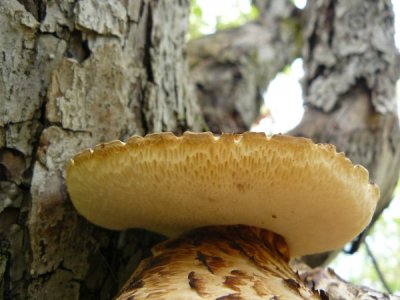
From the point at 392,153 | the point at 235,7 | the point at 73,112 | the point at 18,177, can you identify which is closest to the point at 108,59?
the point at 73,112

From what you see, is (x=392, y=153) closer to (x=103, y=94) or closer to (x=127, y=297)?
(x=103, y=94)

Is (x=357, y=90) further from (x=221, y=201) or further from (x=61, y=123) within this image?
(x=61, y=123)

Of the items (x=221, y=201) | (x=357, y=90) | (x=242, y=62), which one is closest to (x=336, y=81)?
(x=357, y=90)

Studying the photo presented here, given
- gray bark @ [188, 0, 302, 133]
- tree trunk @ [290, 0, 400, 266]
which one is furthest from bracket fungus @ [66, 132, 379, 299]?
gray bark @ [188, 0, 302, 133]

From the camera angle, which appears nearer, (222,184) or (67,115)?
(222,184)

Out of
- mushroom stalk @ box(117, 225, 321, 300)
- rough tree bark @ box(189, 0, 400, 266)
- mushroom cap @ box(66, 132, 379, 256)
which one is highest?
rough tree bark @ box(189, 0, 400, 266)

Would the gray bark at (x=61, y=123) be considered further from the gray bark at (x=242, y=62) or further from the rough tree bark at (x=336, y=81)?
the rough tree bark at (x=336, y=81)

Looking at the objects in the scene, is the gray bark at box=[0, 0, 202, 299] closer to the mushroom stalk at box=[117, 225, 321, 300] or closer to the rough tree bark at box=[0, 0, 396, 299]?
the rough tree bark at box=[0, 0, 396, 299]

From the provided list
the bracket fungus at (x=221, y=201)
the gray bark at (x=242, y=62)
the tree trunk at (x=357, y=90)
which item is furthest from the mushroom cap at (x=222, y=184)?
the gray bark at (x=242, y=62)
